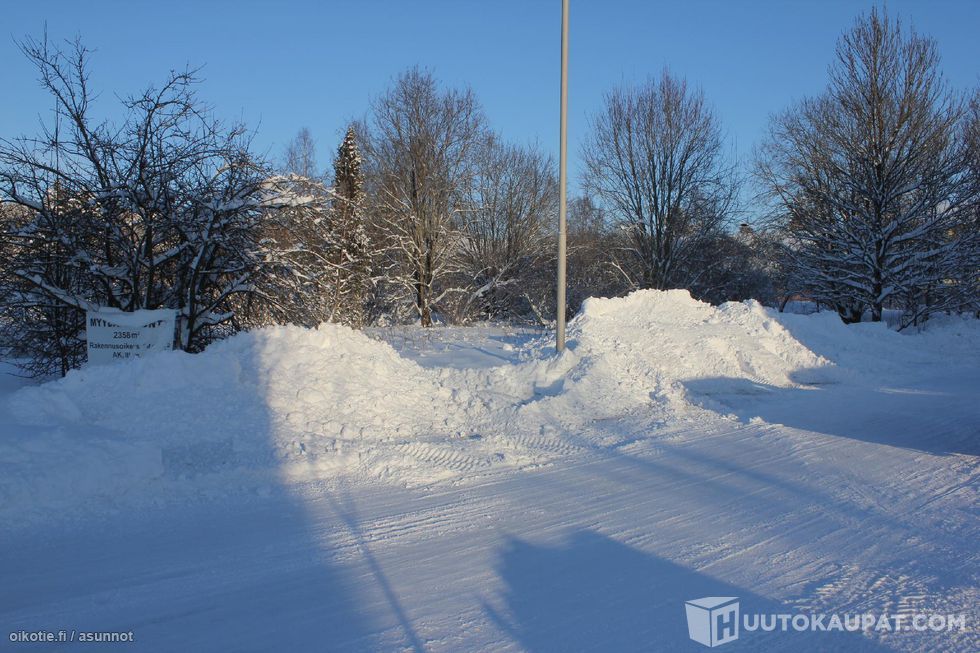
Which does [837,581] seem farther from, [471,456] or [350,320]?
[350,320]

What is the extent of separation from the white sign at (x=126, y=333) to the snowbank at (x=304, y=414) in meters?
1.06

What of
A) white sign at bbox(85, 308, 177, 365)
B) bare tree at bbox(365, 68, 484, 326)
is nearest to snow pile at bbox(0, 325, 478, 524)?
white sign at bbox(85, 308, 177, 365)

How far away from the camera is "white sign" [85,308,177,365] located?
9992 mm

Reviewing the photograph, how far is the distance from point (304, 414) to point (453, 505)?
347 cm

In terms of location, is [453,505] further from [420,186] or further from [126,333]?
[420,186]

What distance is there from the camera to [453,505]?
257 inches

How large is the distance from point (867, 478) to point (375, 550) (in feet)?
19.5

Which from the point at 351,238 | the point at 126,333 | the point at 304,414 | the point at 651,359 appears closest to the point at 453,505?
the point at 304,414

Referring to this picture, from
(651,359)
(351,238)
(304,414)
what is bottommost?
(304,414)

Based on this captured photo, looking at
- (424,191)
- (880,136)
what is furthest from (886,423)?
(424,191)

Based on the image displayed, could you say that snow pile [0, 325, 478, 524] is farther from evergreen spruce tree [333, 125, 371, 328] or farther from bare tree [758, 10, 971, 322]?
bare tree [758, 10, 971, 322]

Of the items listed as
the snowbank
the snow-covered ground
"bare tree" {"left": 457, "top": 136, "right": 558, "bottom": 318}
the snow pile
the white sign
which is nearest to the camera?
the snow-covered ground

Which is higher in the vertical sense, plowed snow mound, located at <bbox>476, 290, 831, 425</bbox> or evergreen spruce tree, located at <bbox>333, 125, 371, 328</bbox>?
evergreen spruce tree, located at <bbox>333, 125, 371, 328</bbox>

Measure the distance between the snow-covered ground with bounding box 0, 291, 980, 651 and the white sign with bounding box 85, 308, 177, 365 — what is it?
1.28m
